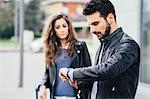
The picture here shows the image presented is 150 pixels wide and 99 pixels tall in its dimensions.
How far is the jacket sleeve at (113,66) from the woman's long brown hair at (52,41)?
1.21 meters

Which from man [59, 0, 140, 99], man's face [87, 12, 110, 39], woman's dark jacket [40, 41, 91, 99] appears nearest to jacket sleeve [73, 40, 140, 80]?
man [59, 0, 140, 99]

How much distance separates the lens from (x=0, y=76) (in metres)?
12.8

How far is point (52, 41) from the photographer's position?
311 cm

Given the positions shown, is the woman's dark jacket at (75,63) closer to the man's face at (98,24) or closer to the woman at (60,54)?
the woman at (60,54)

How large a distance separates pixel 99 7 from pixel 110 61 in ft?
0.87

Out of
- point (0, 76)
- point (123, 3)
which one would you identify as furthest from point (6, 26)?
point (123, 3)

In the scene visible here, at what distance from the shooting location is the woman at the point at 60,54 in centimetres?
302

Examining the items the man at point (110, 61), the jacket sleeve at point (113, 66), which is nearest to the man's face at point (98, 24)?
the man at point (110, 61)

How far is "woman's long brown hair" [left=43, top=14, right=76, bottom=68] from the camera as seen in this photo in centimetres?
307

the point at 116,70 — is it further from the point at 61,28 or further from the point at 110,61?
the point at 61,28

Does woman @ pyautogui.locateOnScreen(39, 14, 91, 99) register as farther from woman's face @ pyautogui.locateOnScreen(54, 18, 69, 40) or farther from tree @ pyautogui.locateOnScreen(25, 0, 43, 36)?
tree @ pyautogui.locateOnScreen(25, 0, 43, 36)

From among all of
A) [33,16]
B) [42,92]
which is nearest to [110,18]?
[42,92]

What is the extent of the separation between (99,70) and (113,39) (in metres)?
0.24

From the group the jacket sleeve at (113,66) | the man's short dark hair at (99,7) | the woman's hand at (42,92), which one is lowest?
the woman's hand at (42,92)
